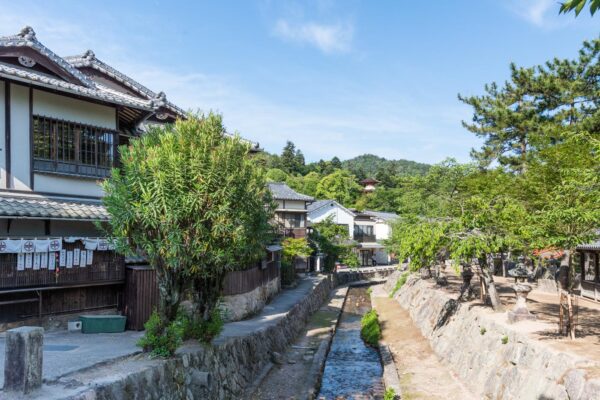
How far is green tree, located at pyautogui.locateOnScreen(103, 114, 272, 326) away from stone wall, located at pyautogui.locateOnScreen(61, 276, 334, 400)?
1.68m

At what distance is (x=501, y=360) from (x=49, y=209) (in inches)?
689

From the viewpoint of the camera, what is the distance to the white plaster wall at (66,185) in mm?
17812

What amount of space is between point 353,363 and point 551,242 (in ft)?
41.5

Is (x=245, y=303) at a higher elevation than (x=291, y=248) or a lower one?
lower

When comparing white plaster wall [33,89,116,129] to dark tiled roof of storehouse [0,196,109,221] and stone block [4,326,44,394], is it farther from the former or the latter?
stone block [4,326,44,394]

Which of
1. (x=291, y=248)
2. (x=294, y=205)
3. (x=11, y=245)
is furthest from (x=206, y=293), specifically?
(x=294, y=205)

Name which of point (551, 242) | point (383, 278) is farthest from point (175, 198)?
point (383, 278)

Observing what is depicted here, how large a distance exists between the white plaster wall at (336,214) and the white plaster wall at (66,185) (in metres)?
47.3

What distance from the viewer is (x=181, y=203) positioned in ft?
45.7

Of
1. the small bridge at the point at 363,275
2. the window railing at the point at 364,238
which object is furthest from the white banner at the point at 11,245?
the window railing at the point at 364,238

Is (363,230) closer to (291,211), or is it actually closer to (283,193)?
(291,211)

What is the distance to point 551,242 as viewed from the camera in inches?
586

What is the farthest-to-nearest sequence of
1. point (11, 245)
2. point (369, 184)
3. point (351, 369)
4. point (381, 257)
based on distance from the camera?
point (369, 184), point (381, 257), point (351, 369), point (11, 245)

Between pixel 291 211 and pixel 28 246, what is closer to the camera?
pixel 28 246
